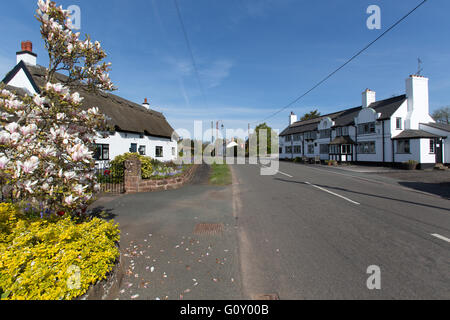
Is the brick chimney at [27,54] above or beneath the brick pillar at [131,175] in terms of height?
above

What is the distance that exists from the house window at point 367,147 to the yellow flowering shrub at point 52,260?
3419cm

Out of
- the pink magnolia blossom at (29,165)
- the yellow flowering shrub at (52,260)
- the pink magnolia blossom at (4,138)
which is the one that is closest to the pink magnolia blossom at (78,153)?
the pink magnolia blossom at (29,165)

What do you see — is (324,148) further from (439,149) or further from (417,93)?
(439,149)

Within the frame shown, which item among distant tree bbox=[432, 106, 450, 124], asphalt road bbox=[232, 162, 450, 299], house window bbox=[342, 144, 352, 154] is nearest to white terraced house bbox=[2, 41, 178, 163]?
asphalt road bbox=[232, 162, 450, 299]

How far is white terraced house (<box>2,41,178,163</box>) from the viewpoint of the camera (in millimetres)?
15234

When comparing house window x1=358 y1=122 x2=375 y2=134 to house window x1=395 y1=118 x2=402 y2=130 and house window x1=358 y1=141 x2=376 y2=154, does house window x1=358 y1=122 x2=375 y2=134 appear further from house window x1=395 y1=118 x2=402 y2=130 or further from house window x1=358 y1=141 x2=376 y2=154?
house window x1=395 y1=118 x2=402 y2=130

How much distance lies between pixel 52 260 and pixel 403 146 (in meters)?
32.6

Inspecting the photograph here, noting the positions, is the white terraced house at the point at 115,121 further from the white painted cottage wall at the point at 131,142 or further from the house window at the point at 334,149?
the house window at the point at 334,149

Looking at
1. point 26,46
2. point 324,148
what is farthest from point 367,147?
point 26,46

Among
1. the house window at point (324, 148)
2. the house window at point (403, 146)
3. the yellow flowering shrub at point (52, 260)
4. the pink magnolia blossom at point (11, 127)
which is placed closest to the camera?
the yellow flowering shrub at point (52, 260)

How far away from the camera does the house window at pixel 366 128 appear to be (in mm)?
30188

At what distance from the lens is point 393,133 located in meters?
27.0
